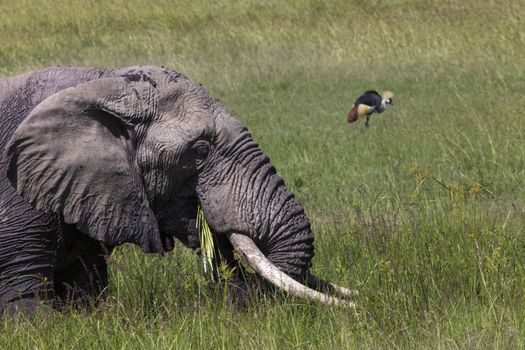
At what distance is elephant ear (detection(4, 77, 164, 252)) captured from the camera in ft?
19.8

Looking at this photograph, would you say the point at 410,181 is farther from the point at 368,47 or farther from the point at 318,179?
the point at 368,47

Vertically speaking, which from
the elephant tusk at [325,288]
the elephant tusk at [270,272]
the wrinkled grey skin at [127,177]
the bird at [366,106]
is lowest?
the bird at [366,106]

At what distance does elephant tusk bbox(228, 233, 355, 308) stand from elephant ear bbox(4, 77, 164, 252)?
430 millimetres

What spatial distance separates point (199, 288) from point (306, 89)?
12949mm

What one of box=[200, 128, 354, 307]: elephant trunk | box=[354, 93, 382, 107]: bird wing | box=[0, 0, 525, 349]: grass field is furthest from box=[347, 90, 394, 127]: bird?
box=[200, 128, 354, 307]: elephant trunk

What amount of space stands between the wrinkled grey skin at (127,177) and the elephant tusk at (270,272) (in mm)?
49

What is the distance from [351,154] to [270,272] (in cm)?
713

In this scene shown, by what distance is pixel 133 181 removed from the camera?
20.0ft

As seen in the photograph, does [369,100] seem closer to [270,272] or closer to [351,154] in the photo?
[351,154]

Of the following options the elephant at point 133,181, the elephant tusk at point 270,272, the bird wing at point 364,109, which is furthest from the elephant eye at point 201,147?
the bird wing at point 364,109

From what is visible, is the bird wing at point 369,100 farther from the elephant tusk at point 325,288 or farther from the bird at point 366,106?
the elephant tusk at point 325,288

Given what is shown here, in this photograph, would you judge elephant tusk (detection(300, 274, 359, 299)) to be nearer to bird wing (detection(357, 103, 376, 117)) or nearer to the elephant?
the elephant

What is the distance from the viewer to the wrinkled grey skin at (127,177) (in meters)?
5.97

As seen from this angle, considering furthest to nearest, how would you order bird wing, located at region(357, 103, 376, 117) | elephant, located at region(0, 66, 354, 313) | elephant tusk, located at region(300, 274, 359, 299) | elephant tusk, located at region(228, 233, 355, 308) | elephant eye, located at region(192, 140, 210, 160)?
bird wing, located at region(357, 103, 376, 117)
elephant tusk, located at region(300, 274, 359, 299)
elephant eye, located at region(192, 140, 210, 160)
elephant, located at region(0, 66, 354, 313)
elephant tusk, located at region(228, 233, 355, 308)
